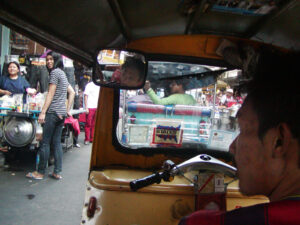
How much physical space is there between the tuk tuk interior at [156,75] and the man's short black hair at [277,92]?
604mm

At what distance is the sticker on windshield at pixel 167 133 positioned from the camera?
1864 millimetres

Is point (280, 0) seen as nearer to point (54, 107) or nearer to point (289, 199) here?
point (289, 199)

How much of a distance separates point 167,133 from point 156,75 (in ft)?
1.47

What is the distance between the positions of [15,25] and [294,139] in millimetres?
1284

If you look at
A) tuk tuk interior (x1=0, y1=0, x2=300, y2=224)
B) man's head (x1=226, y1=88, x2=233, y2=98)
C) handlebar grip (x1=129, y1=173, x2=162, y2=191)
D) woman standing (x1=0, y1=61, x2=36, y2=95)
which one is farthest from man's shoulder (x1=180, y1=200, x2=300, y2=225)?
woman standing (x1=0, y1=61, x2=36, y2=95)

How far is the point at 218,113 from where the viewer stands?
6.26 feet

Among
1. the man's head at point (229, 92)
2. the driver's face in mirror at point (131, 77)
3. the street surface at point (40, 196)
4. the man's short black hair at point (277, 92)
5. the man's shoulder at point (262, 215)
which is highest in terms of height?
the driver's face in mirror at point (131, 77)

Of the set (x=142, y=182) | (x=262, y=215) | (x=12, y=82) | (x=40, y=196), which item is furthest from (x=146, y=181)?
(x=12, y=82)

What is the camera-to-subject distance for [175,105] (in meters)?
1.85

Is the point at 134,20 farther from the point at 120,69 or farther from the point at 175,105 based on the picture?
the point at 175,105

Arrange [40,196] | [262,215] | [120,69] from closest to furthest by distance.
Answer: [262,215], [120,69], [40,196]

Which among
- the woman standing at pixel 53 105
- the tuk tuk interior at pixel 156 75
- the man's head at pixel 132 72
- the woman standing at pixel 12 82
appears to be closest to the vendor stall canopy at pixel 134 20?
the tuk tuk interior at pixel 156 75

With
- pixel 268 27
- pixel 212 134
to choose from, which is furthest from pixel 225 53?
pixel 212 134

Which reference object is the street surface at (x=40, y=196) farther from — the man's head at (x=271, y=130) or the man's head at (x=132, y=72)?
the man's head at (x=271, y=130)
